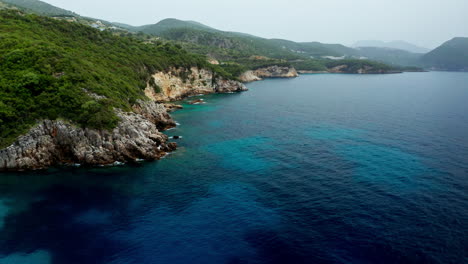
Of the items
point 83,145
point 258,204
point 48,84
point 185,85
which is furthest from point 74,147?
point 185,85

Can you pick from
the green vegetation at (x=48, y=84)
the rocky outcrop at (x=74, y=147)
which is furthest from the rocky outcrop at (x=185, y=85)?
the rocky outcrop at (x=74, y=147)

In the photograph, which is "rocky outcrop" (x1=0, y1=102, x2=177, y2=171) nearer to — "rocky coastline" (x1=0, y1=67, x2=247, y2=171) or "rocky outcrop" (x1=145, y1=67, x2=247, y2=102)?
"rocky coastline" (x1=0, y1=67, x2=247, y2=171)

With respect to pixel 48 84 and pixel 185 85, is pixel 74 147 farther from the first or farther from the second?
pixel 185 85

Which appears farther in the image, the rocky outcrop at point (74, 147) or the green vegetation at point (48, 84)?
the green vegetation at point (48, 84)

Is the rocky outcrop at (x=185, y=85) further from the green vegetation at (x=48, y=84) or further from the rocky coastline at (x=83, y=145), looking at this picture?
the rocky coastline at (x=83, y=145)

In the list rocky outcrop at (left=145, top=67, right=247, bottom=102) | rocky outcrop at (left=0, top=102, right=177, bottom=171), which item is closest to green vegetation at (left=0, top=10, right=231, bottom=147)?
rocky outcrop at (left=0, top=102, right=177, bottom=171)

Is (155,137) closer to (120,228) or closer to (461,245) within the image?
(120,228)
